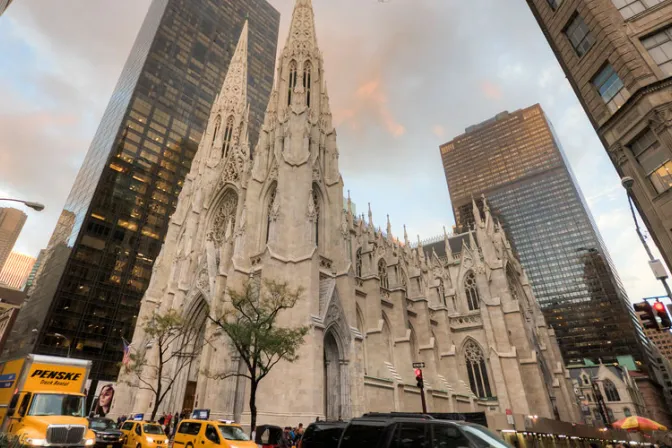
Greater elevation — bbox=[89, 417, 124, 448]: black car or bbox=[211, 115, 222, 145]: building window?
bbox=[211, 115, 222, 145]: building window

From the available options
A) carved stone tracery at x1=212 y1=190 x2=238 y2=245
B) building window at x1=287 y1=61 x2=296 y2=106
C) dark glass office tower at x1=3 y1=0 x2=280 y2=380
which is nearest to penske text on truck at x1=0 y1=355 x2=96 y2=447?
carved stone tracery at x1=212 y1=190 x2=238 y2=245

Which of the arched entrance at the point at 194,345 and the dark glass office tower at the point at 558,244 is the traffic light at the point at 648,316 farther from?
the dark glass office tower at the point at 558,244

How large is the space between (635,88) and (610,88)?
6.49 ft

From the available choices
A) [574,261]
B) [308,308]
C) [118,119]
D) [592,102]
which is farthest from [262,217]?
[574,261]

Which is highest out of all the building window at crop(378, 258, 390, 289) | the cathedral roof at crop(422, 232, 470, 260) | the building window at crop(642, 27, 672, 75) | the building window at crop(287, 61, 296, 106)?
the building window at crop(287, 61, 296, 106)

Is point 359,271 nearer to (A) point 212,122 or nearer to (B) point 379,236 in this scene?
(B) point 379,236

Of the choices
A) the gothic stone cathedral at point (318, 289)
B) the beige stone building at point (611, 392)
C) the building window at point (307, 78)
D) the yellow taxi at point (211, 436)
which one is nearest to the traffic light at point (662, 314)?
the yellow taxi at point (211, 436)

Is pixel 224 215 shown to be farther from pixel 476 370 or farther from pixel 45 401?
pixel 476 370

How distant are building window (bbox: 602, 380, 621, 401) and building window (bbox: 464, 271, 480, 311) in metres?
51.4

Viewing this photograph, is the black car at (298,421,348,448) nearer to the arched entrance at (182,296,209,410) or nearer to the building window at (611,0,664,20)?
the arched entrance at (182,296,209,410)

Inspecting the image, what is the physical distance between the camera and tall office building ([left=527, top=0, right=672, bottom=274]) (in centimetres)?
1296

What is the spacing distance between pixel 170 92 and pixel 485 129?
112161mm

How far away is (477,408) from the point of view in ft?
105

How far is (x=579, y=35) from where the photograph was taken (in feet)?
55.7
